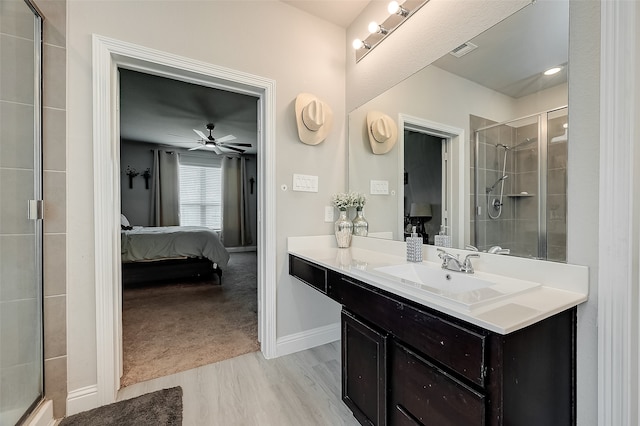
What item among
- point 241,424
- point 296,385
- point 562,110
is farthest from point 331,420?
point 562,110

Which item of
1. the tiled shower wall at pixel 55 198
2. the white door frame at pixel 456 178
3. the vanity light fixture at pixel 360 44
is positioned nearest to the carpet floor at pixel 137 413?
the tiled shower wall at pixel 55 198

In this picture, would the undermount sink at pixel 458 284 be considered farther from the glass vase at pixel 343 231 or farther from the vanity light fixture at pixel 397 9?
the vanity light fixture at pixel 397 9

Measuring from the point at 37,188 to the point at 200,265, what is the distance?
2729mm

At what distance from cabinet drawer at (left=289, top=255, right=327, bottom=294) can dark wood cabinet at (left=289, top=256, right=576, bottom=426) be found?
0.32 meters

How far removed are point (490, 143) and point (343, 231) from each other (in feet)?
3.58

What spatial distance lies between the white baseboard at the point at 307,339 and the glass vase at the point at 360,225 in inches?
33.2

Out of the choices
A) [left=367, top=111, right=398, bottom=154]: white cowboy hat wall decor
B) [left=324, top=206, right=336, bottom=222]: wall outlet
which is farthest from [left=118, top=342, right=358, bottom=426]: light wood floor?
[left=367, top=111, right=398, bottom=154]: white cowboy hat wall decor

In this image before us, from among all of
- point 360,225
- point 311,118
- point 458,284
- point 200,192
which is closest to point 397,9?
point 311,118

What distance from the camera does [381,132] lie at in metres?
1.99

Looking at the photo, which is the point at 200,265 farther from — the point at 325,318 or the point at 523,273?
the point at 523,273

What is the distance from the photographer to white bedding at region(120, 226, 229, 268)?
11.5ft

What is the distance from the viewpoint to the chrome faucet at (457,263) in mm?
1235

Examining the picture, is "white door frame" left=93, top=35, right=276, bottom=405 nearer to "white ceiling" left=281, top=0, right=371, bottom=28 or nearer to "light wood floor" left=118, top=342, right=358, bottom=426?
"light wood floor" left=118, top=342, right=358, bottom=426

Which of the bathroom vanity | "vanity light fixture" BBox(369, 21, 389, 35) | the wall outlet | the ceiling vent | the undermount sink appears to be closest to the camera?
the bathroom vanity
